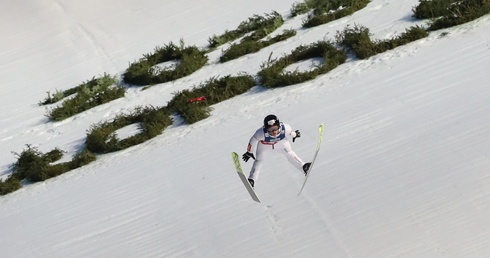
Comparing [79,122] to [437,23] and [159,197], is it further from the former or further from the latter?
[437,23]

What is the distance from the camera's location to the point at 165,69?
18.2 m

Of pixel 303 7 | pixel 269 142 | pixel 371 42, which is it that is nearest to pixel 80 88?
pixel 303 7

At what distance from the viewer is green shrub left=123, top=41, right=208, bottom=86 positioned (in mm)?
17797

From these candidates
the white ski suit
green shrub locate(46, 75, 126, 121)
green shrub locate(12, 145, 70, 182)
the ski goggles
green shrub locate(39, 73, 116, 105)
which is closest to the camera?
the ski goggles

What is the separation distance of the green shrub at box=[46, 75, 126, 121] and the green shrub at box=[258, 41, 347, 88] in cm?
345

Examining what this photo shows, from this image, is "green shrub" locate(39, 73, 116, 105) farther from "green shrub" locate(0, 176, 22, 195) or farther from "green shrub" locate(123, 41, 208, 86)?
"green shrub" locate(0, 176, 22, 195)

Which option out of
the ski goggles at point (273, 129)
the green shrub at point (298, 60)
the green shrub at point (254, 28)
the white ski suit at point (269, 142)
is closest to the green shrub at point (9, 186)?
the green shrub at point (298, 60)

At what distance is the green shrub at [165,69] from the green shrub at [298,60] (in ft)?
6.64

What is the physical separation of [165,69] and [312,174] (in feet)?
24.7

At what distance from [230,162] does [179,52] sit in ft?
22.6

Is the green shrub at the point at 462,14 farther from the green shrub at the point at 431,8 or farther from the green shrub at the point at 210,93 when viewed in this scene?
the green shrub at the point at 210,93

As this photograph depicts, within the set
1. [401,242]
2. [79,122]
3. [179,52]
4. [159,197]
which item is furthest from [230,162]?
[179,52]

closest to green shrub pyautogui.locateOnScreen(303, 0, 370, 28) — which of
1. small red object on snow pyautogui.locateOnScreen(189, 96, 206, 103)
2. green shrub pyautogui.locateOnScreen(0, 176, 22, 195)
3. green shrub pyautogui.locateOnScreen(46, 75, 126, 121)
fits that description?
small red object on snow pyautogui.locateOnScreen(189, 96, 206, 103)

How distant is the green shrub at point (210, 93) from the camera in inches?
603
